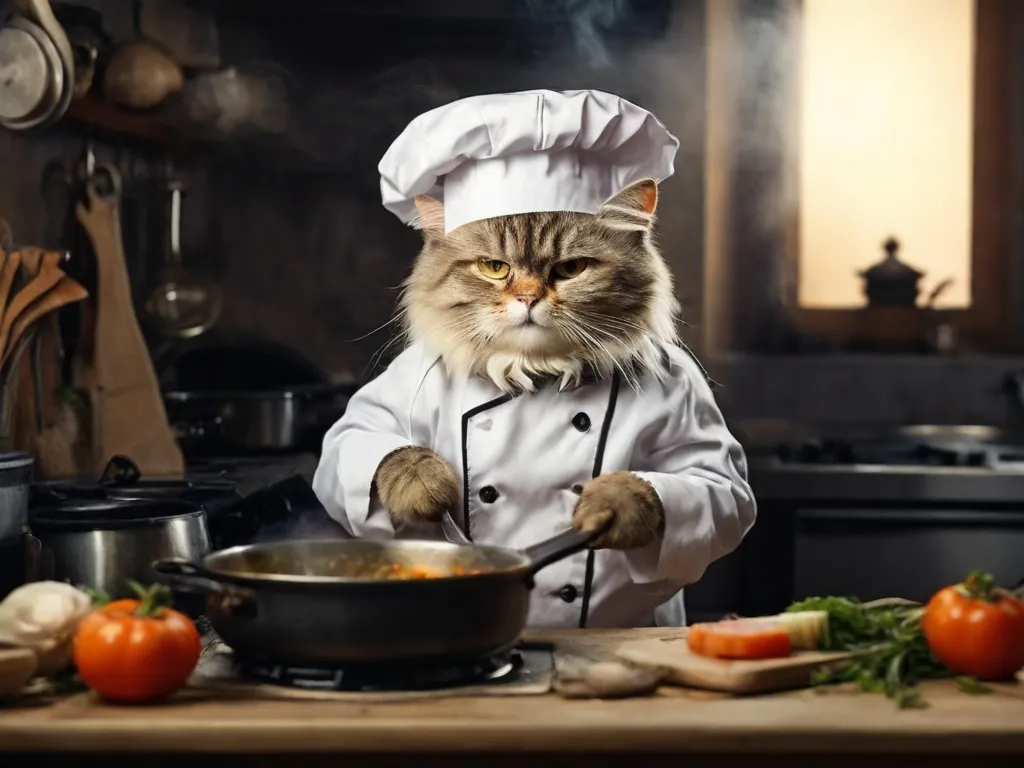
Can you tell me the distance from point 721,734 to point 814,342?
87.0 inches

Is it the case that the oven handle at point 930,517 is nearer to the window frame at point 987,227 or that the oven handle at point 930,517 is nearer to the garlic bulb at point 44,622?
the window frame at point 987,227

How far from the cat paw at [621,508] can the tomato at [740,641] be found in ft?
0.65

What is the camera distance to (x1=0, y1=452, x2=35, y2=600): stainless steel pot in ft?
4.58

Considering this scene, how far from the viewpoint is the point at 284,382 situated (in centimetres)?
284

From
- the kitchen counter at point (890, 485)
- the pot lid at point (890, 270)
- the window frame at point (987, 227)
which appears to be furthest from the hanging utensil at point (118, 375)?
the pot lid at point (890, 270)

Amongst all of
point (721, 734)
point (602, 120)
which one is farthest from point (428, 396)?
point (721, 734)

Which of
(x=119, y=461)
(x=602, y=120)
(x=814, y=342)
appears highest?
(x=602, y=120)

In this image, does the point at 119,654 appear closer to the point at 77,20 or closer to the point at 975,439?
the point at 77,20

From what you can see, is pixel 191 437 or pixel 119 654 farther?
pixel 191 437

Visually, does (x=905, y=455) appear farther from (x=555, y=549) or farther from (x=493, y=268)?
(x=555, y=549)

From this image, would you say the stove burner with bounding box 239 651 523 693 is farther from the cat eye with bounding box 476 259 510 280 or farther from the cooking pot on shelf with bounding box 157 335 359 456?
the cooking pot on shelf with bounding box 157 335 359 456

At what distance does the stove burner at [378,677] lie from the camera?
46.4 inches

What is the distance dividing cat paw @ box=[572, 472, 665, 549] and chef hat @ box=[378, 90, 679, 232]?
353 millimetres

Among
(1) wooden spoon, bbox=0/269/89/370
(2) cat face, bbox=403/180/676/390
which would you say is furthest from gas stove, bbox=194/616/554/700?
(1) wooden spoon, bbox=0/269/89/370
